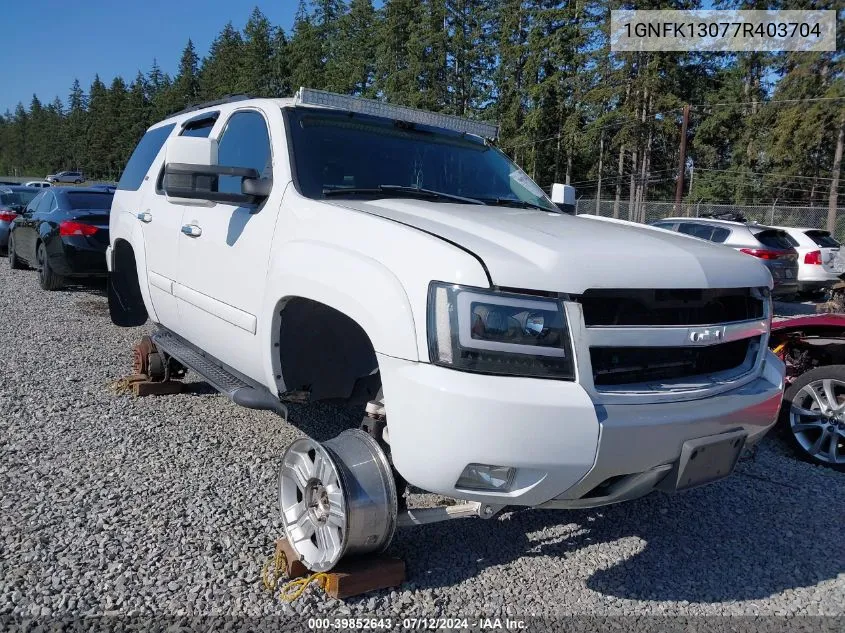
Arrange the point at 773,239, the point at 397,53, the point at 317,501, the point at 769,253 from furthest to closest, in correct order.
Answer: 1. the point at 397,53
2. the point at 773,239
3. the point at 769,253
4. the point at 317,501

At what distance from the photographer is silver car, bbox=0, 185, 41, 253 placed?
1509cm

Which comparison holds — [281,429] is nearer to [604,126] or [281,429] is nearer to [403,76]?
[604,126]

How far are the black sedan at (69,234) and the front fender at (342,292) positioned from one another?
22.1ft

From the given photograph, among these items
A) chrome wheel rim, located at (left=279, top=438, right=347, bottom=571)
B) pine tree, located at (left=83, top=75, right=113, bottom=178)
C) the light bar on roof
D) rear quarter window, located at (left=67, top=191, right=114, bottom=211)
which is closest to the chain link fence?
rear quarter window, located at (left=67, top=191, right=114, bottom=211)

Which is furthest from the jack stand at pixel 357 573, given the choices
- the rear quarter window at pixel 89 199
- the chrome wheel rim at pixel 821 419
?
the rear quarter window at pixel 89 199

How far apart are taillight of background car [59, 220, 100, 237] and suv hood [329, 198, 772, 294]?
23.2ft

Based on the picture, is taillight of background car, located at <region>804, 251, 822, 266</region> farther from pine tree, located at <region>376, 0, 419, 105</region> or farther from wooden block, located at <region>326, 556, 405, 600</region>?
pine tree, located at <region>376, 0, 419, 105</region>

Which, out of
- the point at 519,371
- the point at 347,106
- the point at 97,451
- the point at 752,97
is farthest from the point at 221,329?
the point at 752,97

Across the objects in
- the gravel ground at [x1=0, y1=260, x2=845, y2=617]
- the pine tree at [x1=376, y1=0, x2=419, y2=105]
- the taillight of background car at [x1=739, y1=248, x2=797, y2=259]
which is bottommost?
the gravel ground at [x1=0, y1=260, x2=845, y2=617]

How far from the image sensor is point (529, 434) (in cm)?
222

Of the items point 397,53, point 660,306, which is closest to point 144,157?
point 660,306

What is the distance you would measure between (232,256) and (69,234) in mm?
6521

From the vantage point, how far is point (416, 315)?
7.64ft

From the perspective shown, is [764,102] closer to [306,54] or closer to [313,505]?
[306,54]
